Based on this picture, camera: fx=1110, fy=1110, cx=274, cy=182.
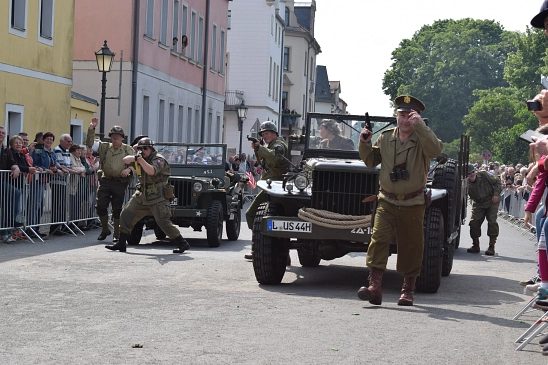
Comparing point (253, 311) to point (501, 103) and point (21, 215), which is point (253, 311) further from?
point (501, 103)

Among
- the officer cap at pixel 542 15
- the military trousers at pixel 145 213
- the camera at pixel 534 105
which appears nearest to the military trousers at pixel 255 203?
the military trousers at pixel 145 213

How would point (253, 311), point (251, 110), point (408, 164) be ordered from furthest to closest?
point (251, 110), point (408, 164), point (253, 311)

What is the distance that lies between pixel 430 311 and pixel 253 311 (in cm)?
168

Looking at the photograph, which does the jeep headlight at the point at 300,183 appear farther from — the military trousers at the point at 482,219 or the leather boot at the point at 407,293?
the military trousers at the point at 482,219

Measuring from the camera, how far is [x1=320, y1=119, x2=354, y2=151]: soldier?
571 inches

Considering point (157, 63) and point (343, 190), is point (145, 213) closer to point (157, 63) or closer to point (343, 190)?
point (343, 190)

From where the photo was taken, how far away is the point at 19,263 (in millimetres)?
13781

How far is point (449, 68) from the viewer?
95.1 meters

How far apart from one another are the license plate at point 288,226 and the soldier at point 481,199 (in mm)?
8927

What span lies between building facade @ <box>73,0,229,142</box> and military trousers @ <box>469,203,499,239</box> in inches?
541

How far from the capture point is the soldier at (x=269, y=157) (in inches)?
567

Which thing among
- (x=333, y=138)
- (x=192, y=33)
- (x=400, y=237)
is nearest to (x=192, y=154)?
(x=333, y=138)

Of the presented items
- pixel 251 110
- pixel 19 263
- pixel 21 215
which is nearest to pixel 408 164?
pixel 19 263

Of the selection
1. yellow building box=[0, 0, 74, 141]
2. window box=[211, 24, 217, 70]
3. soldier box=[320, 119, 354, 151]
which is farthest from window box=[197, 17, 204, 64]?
soldier box=[320, 119, 354, 151]
